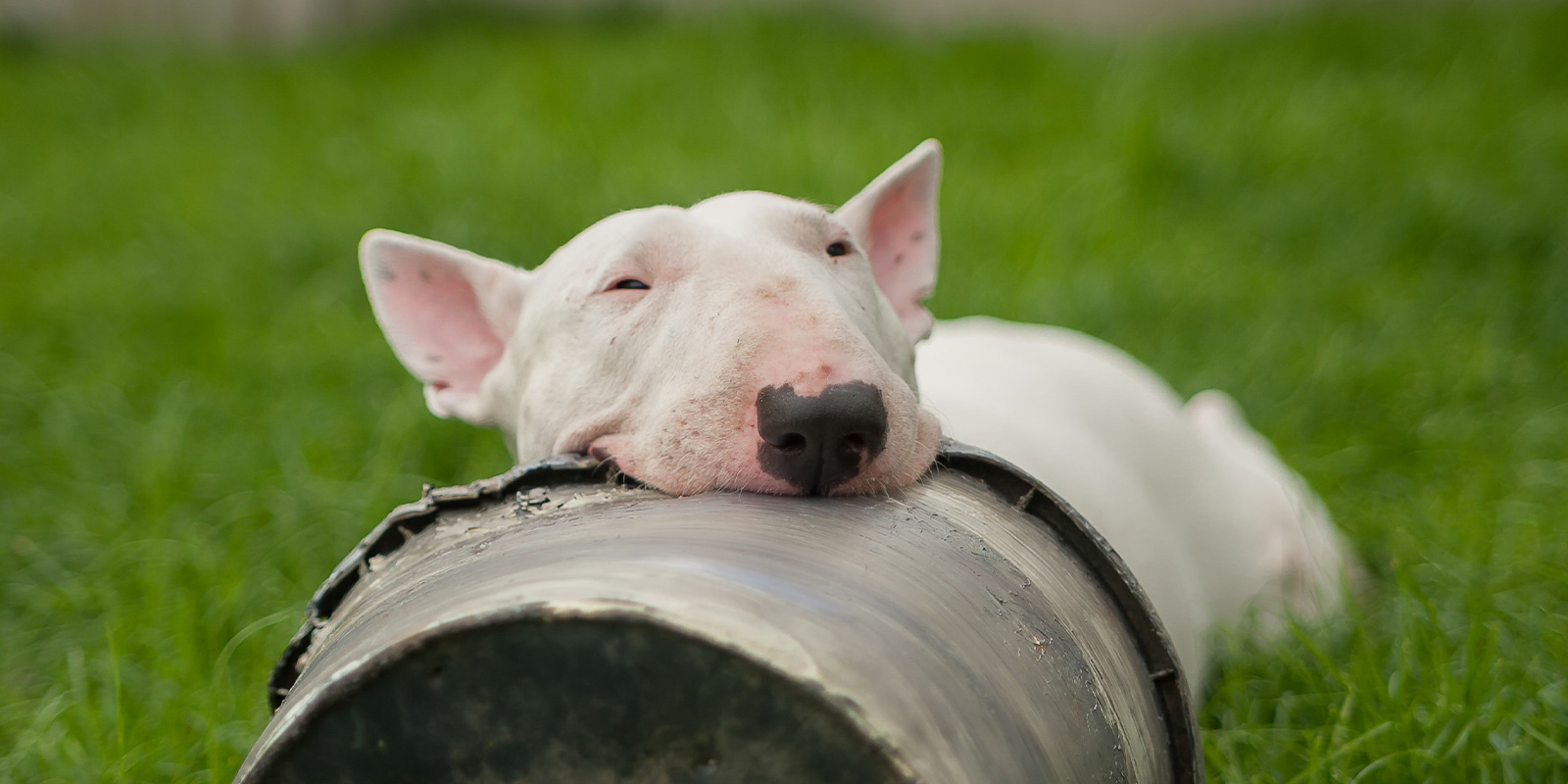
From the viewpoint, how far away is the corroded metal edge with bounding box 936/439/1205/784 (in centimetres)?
157

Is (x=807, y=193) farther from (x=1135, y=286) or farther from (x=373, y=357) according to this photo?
(x=373, y=357)

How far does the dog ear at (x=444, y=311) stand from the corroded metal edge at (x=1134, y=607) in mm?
961

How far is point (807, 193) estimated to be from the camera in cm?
545

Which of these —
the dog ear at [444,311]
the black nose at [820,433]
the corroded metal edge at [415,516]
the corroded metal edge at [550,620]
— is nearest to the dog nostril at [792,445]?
the black nose at [820,433]

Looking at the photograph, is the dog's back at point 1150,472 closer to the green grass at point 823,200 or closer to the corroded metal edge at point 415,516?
the green grass at point 823,200

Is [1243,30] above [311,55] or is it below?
above

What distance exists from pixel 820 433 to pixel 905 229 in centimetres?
100

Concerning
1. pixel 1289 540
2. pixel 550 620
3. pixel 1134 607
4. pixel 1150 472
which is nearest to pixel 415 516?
pixel 550 620

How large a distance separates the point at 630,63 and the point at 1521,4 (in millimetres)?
5801

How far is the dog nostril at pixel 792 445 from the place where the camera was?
1472 mm

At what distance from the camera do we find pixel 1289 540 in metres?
3.09

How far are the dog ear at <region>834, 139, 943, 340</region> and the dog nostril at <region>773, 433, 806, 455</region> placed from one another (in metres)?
0.85

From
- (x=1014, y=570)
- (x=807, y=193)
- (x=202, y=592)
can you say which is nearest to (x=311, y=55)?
(x=807, y=193)

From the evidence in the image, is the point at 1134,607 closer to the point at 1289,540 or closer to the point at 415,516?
the point at 415,516
